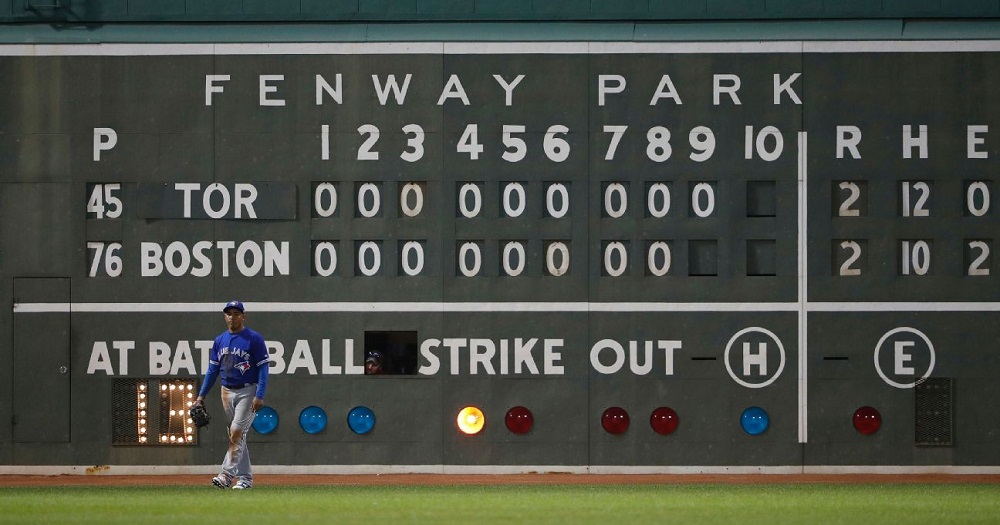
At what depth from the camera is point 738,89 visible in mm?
13891

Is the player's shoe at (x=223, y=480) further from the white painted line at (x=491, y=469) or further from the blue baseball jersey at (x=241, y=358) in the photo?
the white painted line at (x=491, y=469)

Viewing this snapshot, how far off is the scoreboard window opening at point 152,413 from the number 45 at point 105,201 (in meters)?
1.39

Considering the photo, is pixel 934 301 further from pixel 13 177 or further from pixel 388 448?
pixel 13 177

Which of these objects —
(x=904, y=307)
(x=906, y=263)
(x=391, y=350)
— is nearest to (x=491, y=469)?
(x=391, y=350)

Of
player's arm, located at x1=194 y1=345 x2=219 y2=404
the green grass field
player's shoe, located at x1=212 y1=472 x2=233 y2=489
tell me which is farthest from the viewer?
player's arm, located at x1=194 y1=345 x2=219 y2=404

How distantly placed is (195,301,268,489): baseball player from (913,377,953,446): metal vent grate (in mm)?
5337

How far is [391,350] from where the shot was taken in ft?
45.7

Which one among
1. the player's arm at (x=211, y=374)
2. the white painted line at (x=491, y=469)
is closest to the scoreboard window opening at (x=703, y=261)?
the white painted line at (x=491, y=469)

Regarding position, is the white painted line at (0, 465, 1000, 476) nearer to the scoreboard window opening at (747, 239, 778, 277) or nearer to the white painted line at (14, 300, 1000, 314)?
the white painted line at (14, 300, 1000, 314)

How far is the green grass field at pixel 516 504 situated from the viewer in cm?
1068

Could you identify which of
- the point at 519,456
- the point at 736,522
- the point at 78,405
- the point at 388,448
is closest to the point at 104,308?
the point at 78,405

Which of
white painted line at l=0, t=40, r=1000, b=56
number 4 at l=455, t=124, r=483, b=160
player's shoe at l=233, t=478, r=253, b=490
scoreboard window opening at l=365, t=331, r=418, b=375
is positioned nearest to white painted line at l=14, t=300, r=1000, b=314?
scoreboard window opening at l=365, t=331, r=418, b=375

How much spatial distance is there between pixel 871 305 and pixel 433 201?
3.71 meters

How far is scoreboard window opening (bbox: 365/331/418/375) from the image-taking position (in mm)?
13906
